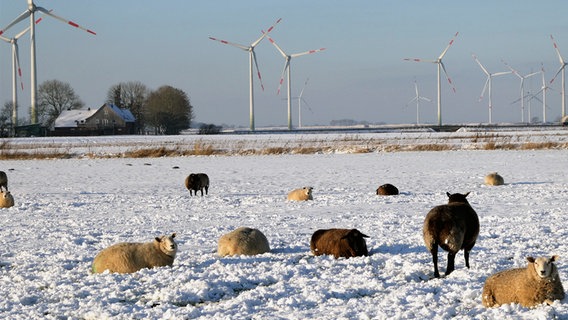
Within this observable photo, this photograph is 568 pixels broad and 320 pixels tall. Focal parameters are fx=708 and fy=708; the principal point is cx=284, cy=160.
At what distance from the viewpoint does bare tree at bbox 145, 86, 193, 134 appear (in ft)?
427

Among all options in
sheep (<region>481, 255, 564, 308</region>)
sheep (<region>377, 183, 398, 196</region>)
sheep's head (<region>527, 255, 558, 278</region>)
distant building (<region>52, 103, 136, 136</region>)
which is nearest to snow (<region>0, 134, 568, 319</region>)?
sheep (<region>481, 255, 564, 308</region>)

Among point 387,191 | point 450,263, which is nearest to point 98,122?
point 387,191

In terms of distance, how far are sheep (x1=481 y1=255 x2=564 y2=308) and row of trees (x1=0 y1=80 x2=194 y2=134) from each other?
124m

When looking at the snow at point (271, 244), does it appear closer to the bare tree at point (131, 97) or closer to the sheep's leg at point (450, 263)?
the sheep's leg at point (450, 263)

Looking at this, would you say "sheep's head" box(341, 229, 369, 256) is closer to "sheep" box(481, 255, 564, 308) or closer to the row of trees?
"sheep" box(481, 255, 564, 308)

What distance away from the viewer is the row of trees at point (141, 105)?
131 metres

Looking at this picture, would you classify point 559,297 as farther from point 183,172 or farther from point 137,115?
point 137,115

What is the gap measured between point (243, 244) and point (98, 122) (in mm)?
118413

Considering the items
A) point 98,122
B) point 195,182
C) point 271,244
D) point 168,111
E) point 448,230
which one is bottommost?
point 271,244

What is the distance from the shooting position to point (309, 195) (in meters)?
20.5

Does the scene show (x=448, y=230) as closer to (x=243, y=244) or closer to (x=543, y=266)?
Result: (x=543, y=266)

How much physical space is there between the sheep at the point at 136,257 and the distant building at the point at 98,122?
370 ft

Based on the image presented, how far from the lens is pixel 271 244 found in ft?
42.1

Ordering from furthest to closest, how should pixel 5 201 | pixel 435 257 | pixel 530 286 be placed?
pixel 5 201 < pixel 435 257 < pixel 530 286
